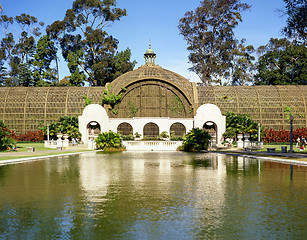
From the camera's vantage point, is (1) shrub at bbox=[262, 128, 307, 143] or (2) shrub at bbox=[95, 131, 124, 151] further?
(1) shrub at bbox=[262, 128, 307, 143]

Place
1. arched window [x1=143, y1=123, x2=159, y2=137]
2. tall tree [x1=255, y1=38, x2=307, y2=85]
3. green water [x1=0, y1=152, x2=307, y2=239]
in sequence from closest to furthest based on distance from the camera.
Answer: green water [x1=0, y1=152, x2=307, y2=239], arched window [x1=143, y1=123, x2=159, y2=137], tall tree [x1=255, y1=38, x2=307, y2=85]

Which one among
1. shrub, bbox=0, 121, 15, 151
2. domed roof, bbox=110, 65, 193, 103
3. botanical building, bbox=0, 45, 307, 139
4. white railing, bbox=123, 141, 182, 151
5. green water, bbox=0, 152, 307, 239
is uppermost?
domed roof, bbox=110, 65, 193, 103

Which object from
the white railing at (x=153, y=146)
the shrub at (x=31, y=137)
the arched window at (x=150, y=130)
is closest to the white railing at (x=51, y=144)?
the white railing at (x=153, y=146)

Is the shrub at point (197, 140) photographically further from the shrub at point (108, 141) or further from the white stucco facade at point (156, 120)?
the white stucco facade at point (156, 120)

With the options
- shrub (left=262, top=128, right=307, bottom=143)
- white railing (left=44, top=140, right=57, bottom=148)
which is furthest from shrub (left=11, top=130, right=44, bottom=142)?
shrub (left=262, top=128, right=307, bottom=143)

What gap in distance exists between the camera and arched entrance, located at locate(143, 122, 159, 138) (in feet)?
186

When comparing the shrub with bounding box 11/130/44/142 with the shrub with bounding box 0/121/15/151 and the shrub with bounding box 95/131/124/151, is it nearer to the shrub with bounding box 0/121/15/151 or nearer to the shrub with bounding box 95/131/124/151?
the shrub with bounding box 95/131/124/151

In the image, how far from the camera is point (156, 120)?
5631 centimetres

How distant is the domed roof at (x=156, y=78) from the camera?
58.7 m

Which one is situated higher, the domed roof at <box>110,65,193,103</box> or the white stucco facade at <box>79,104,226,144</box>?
the domed roof at <box>110,65,193,103</box>

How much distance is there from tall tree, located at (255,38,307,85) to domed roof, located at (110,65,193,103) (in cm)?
2129

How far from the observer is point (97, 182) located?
639 inches

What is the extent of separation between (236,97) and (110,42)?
29971 mm

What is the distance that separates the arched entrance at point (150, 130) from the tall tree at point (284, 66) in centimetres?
2909
